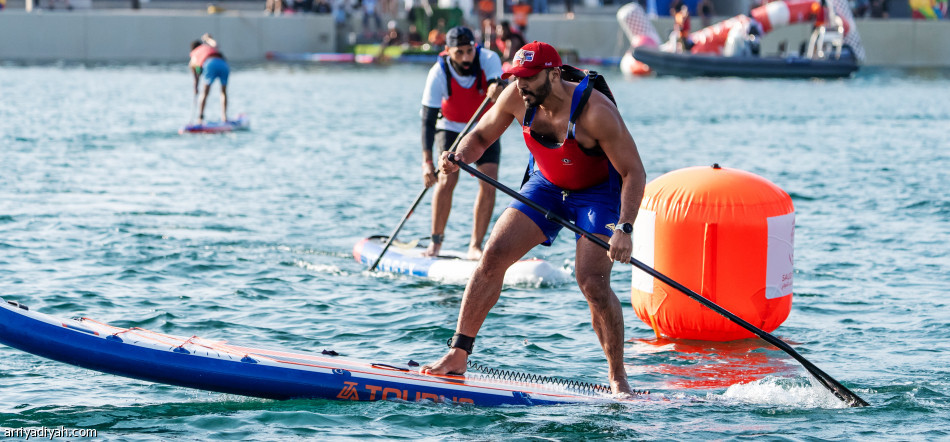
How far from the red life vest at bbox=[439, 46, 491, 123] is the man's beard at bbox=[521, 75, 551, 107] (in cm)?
370

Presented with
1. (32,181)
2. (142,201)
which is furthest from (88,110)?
(142,201)

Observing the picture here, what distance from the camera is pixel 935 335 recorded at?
8.22m

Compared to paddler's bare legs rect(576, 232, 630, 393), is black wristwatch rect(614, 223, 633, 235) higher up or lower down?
higher up

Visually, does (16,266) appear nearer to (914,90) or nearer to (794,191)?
(794,191)

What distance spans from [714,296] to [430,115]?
3.27 metres

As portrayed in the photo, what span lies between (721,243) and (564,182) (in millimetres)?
1531

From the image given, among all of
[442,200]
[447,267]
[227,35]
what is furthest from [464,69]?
[227,35]

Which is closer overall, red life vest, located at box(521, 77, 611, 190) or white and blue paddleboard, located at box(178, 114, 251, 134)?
red life vest, located at box(521, 77, 611, 190)

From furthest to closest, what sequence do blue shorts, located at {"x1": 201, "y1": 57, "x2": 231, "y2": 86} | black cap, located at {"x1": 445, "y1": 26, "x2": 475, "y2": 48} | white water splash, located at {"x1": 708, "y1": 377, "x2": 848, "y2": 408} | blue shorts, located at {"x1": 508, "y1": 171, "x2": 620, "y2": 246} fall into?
blue shorts, located at {"x1": 201, "y1": 57, "x2": 231, "y2": 86} → black cap, located at {"x1": 445, "y1": 26, "x2": 475, "y2": 48} → white water splash, located at {"x1": 708, "y1": 377, "x2": 848, "y2": 408} → blue shorts, located at {"x1": 508, "y1": 171, "x2": 620, "y2": 246}

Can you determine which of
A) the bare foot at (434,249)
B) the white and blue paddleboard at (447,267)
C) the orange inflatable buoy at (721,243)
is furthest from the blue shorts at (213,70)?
the orange inflatable buoy at (721,243)

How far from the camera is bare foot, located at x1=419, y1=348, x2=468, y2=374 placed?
654 centimetres

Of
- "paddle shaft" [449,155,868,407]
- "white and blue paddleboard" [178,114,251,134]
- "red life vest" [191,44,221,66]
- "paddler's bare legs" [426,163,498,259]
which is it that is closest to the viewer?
"paddle shaft" [449,155,868,407]

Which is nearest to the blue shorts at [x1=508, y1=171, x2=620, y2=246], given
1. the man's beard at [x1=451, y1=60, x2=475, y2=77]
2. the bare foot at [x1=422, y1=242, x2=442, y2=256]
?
the man's beard at [x1=451, y1=60, x2=475, y2=77]

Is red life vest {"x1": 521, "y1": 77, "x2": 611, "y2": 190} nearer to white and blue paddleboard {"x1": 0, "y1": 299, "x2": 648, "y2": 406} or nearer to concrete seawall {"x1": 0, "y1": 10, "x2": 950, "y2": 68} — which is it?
white and blue paddleboard {"x1": 0, "y1": 299, "x2": 648, "y2": 406}
